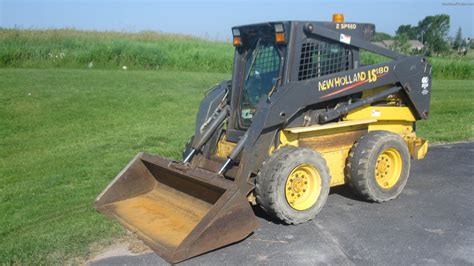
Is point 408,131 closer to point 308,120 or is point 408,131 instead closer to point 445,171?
point 445,171

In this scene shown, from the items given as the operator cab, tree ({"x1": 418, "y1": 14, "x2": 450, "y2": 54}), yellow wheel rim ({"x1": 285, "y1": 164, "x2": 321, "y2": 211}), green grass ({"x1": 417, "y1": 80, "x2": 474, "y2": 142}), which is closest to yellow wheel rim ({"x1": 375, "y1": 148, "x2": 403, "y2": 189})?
yellow wheel rim ({"x1": 285, "y1": 164, "x2": 321, "y2": 211})

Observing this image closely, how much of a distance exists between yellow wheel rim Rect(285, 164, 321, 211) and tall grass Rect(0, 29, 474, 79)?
1842 cm

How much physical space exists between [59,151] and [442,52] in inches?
1010

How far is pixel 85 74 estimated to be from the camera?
18906 millimetres

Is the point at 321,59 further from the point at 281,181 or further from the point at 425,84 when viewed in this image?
the point at 425,84

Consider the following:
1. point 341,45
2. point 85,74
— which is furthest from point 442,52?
point 341,45

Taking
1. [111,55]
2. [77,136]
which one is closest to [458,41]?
[111,55]

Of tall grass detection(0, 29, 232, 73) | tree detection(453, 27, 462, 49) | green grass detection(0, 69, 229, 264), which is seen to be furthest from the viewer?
tree detection(453, 27, 462, 49)

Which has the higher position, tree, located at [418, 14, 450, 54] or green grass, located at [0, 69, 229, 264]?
tree, located at [418, 14, 450, 54]

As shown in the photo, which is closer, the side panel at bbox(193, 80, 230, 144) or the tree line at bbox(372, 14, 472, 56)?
the side panel at bbox(193, 80, 230, 144)

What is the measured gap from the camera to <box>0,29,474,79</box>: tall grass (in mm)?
21703

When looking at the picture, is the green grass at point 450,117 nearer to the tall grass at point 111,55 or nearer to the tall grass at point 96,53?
the tall grass at point 111,55

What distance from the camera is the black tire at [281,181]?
5062mm

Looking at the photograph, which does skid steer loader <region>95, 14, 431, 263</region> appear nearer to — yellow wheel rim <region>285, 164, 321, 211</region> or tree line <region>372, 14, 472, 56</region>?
yellow wheel rim <region>285, 164, 321, 211</region>
